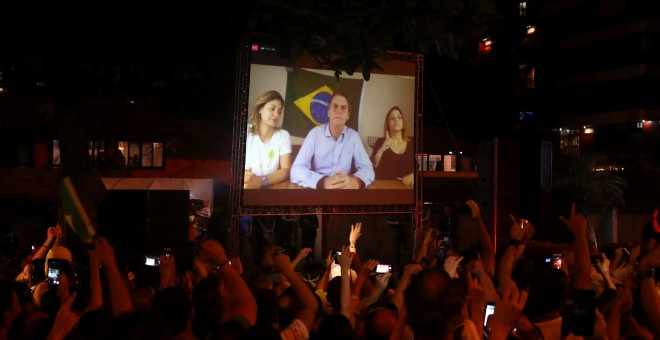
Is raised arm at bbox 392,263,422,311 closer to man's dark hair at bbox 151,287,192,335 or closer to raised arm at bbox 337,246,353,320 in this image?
raised arm at bbox 337,246,353,320

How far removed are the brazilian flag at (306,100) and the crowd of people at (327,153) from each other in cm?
9

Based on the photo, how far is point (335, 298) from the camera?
4793 mm

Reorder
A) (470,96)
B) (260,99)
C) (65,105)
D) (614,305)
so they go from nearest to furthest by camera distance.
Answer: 1. (614,305)
2. (65,105)
3. (260,99)
4. (470,96)

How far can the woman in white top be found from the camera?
1153 centimetres

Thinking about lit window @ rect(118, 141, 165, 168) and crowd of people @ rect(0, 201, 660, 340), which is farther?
lit window @ rect(118, 141, 165, 168)

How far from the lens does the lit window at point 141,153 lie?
25031 millimetres

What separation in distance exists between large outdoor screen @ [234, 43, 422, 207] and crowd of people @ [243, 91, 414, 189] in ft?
0.06

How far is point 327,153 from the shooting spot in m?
12.0

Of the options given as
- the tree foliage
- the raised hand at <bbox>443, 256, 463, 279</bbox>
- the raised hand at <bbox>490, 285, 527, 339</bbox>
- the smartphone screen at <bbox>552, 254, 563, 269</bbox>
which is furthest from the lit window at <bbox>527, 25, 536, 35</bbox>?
the raised hand at <bbox>490, 285, 527, 339</bbox>

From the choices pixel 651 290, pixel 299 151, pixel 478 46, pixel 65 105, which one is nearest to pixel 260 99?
pixel 299 151

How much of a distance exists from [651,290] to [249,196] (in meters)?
8.02

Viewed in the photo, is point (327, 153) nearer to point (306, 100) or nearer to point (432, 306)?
point (306, 100)

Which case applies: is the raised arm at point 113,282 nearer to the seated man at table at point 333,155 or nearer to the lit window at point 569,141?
the seated man at table at point 333,155

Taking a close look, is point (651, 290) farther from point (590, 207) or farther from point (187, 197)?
point (590, 207)
